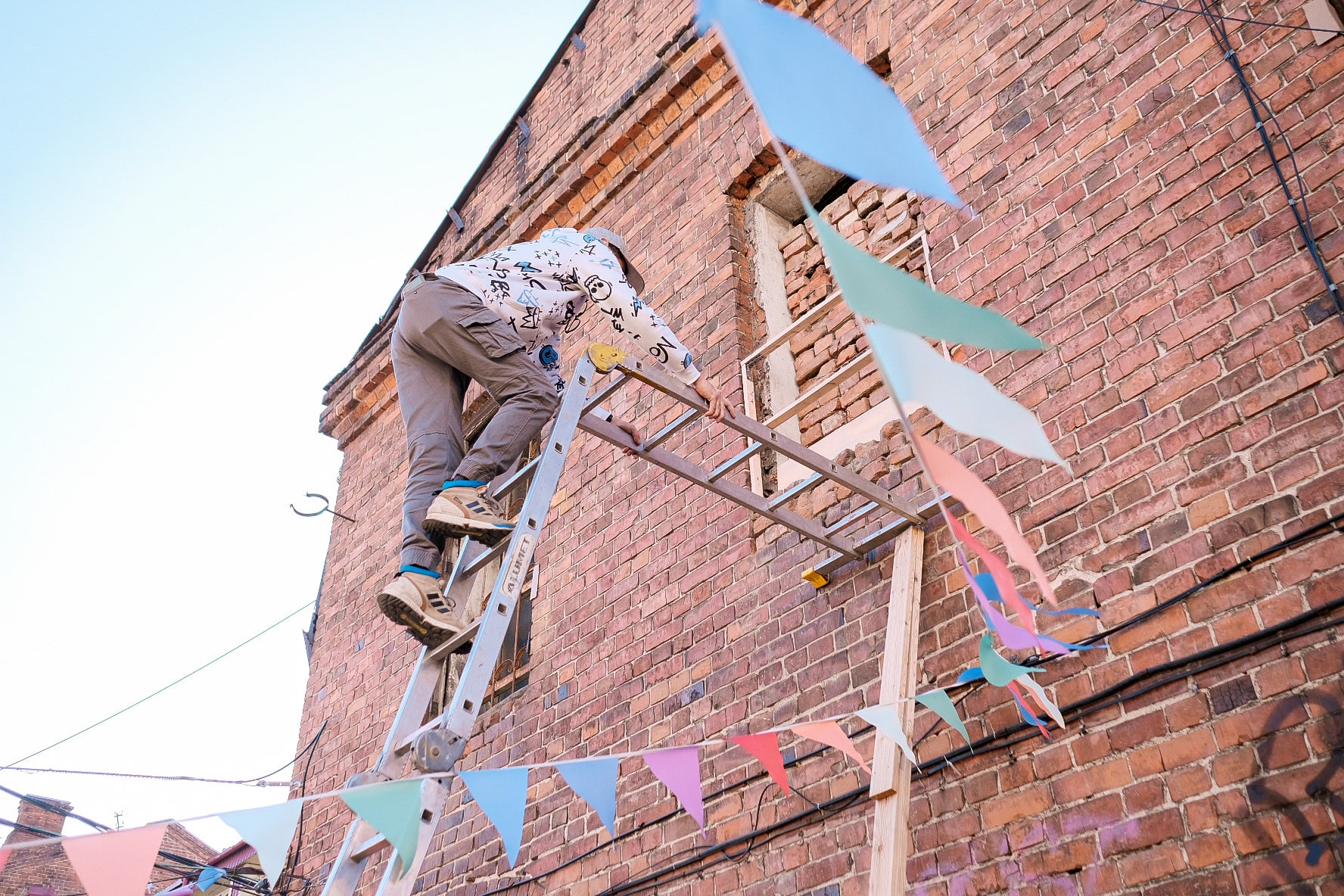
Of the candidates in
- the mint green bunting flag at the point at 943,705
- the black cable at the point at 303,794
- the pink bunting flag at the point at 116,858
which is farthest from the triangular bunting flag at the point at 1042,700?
the black cable at the point at 303,794

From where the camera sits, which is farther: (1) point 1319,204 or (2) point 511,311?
(2) point 511,311

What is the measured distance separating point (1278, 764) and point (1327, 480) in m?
0.74

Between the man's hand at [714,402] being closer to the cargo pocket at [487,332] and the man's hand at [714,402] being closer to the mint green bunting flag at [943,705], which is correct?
the cargo pocket at [487,332]

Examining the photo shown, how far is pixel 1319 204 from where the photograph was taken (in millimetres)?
3244

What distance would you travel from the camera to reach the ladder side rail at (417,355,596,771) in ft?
8.36

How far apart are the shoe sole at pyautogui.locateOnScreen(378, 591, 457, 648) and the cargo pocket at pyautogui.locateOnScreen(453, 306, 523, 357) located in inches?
32.6

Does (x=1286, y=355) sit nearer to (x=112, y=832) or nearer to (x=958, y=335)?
(x=958, y=335)

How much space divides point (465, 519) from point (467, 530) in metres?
0.03

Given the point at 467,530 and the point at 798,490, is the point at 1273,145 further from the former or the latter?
the point at 467,530

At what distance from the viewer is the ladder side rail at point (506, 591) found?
100 inches

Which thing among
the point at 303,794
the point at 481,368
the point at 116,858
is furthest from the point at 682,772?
the point at 303,794

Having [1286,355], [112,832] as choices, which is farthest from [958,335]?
[112,832]

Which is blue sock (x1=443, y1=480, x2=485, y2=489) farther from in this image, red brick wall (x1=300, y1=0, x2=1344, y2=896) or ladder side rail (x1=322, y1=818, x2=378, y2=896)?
red brick wall (x1=300, y1=0, x2=1344, y2=896)

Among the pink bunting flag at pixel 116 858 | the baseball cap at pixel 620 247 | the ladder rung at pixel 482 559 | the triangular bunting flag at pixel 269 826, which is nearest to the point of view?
the pink bunting flag at pixel 116 858
